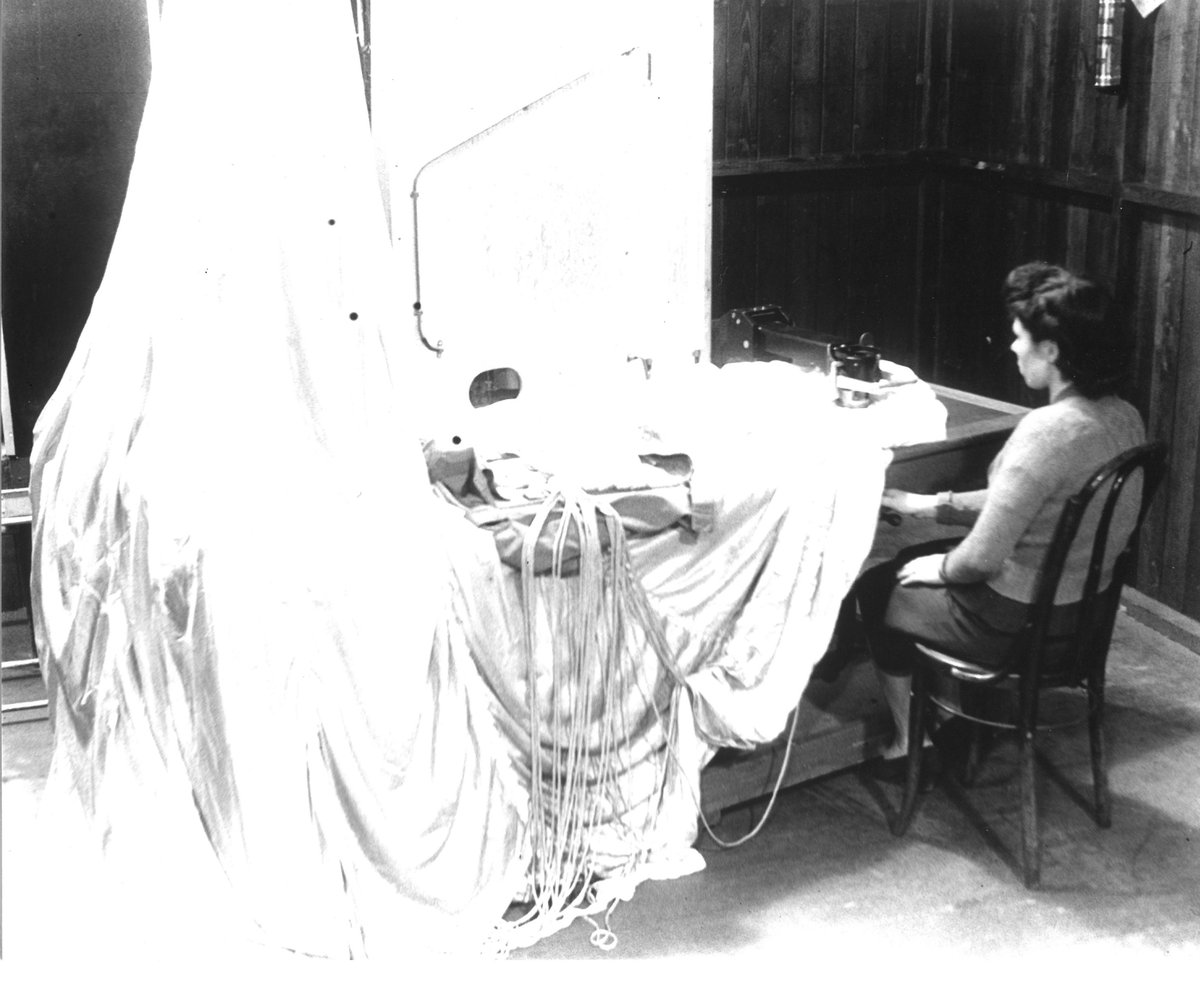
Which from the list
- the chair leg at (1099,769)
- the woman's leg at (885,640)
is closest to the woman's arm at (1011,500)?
the woman's leg at (885,640)

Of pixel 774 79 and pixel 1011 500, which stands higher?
pixel 774 79

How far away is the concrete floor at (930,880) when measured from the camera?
9.73 ft

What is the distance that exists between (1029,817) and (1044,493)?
2.29 feet

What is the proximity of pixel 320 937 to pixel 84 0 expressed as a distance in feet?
8.24

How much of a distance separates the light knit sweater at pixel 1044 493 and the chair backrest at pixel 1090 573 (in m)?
0.03

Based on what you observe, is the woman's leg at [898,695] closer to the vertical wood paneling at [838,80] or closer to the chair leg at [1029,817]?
the chair leg at [1029,817]

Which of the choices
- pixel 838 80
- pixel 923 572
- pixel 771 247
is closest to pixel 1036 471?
pixel 923 572

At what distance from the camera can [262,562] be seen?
107 inches

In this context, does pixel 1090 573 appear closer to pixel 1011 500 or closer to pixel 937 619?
pixel 1011 500

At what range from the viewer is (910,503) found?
129 inches

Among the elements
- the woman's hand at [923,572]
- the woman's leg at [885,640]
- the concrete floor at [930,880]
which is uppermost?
the woman's hand at [923,572]

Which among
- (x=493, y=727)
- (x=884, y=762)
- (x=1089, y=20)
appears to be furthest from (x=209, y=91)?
(x=1089, y=20)

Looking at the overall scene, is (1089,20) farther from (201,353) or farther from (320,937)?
(320,937)

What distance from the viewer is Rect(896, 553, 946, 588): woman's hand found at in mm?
3279
